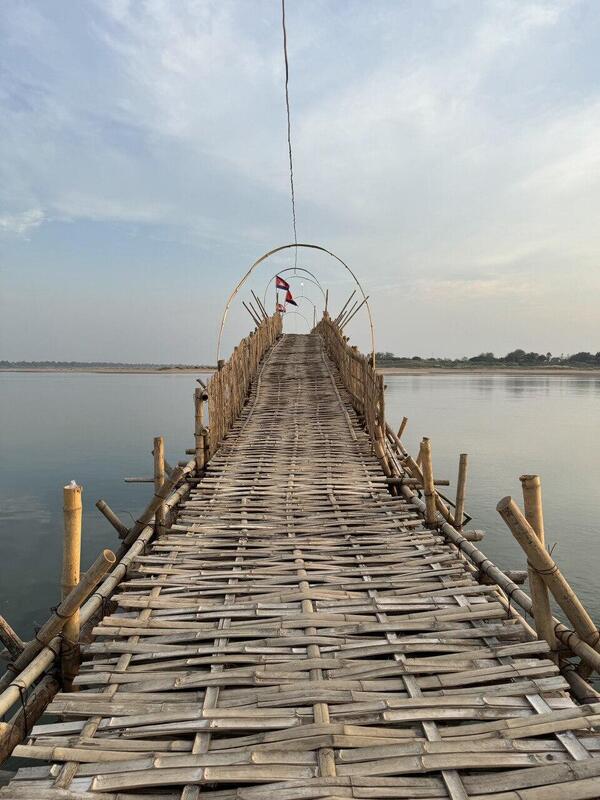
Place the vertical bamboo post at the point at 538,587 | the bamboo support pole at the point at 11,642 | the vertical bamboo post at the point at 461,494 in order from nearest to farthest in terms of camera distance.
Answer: the vertical bamboo post at the point at 538,587 → the bamboo support pole at the point at 11,642 → the vertical bamboo post at the point at 461,494

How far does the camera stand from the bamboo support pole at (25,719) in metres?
1.87

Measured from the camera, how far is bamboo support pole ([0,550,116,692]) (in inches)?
84.8

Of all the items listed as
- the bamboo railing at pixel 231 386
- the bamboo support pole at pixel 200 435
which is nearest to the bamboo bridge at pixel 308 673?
the bamboo support pole at pixel 200 435

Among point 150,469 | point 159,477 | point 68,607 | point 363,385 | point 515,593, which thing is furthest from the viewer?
point 150,469

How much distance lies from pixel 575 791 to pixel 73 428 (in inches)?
745

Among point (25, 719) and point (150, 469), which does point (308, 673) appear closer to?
point (25, 719)

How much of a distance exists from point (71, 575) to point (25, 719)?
0.62 metres

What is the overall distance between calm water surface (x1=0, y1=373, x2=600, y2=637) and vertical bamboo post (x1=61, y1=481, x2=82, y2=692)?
9.27ft

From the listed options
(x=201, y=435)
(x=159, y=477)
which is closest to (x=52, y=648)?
(x=159, y=477)

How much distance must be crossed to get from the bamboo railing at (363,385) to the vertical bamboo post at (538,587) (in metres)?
3.24

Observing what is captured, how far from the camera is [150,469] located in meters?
11.6

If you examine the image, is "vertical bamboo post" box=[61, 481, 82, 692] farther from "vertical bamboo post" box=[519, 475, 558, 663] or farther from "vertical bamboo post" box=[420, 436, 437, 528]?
"vertical bamboo post" box=[420, 436, 437, 528]

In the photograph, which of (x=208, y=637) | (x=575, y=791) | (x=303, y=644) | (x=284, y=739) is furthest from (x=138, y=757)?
(x=575, y=791)

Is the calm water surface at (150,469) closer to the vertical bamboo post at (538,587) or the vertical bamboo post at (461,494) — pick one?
the vertical bamboo post at (461,494)
